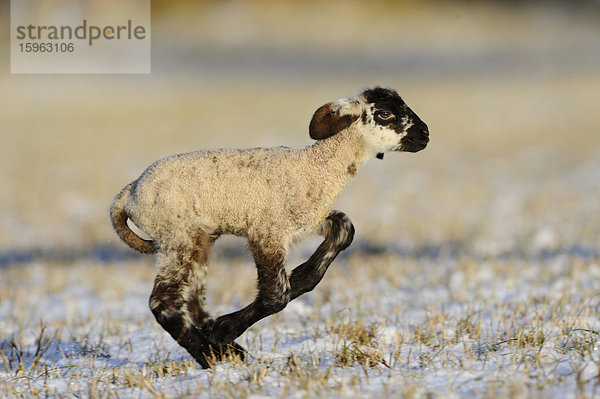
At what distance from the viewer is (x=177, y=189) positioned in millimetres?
4879

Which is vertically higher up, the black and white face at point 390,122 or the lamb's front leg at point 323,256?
the black and white face at point 390,122

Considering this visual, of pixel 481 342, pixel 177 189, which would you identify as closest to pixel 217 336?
pixel 177 189

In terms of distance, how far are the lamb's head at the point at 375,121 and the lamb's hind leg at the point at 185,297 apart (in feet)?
4.05

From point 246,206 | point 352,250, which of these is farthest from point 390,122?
point 352,250

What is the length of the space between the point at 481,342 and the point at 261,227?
181 cm

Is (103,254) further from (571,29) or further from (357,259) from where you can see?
(571,29)

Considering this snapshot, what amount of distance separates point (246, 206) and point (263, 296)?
0.65m

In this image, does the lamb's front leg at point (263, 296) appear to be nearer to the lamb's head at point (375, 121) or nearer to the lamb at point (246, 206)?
the lamb at point (246, 206)

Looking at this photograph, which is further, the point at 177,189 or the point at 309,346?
the point at 309,346

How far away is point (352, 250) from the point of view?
34.9 feet

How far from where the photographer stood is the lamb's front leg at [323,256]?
5.21m

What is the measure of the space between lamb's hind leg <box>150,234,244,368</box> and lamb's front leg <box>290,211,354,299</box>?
0.68 metres

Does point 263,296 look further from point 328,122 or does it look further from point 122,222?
point 328,122

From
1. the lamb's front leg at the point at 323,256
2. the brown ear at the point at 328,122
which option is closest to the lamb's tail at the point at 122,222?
the lamb's front leg at the point at 323,256
